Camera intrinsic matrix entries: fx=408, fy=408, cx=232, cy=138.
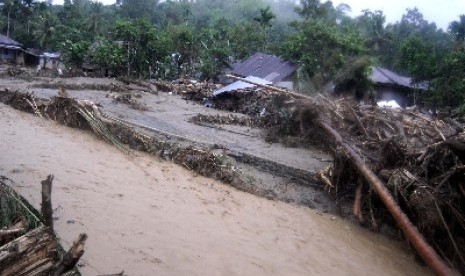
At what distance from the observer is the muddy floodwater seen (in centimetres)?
514

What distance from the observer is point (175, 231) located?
5953 mm

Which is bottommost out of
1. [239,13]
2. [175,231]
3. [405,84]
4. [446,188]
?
[175,231]

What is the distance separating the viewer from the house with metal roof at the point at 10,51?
33.8 metres

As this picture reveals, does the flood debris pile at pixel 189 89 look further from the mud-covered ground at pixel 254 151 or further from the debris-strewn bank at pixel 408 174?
the debris-strewn bank at pixel 408 174

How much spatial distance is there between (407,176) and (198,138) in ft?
20.2

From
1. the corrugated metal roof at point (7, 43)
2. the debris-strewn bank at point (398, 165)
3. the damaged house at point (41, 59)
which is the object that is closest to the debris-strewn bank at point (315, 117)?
the debris-strewn bank at point (398, 165)

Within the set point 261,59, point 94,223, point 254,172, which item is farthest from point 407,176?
point 261,59

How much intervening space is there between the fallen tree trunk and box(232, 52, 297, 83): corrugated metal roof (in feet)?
50.7

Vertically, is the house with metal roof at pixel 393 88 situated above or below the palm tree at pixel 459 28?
below

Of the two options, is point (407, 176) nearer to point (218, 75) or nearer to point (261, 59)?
point (261, 59)

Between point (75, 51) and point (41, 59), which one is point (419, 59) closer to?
point (75, 51)

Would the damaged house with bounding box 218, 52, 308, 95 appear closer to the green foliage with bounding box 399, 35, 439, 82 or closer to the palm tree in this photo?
the green foliage with bounding box 399, 35, 439, 82

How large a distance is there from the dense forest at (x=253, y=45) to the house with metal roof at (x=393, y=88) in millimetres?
955

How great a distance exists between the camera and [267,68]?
25047 mm
